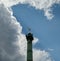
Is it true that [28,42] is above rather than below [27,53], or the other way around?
above

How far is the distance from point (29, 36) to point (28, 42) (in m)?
1.51

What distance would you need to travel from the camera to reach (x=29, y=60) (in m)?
31.3

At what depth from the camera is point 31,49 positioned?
32.5 m

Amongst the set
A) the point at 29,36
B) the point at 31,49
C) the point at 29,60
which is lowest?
the point at 29,60

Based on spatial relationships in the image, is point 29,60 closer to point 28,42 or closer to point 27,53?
point 27,53

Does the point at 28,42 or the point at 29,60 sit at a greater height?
the point at 28,42

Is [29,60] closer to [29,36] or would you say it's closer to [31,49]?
[31,49]

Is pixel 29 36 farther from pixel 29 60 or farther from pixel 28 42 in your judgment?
pixel 29 60

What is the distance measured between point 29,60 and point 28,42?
455 centimetres

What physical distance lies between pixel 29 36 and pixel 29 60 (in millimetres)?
5926

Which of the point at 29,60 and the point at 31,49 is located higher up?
the point at 31,49

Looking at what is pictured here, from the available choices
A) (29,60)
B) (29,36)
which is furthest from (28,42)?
(29,60)

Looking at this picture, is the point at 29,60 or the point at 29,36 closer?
the point at 29,60

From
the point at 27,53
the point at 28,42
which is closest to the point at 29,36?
the point at 28,42
